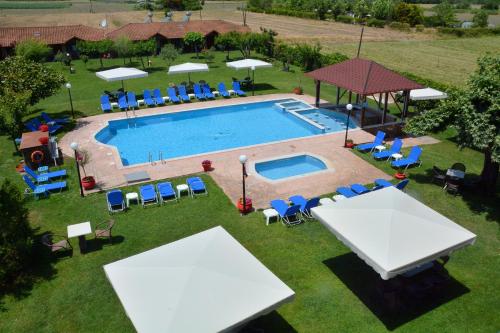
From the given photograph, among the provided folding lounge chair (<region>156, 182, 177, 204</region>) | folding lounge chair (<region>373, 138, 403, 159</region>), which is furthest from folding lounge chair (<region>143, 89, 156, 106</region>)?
folding lounge chair (<region>373, 138, 403, 159</region>)

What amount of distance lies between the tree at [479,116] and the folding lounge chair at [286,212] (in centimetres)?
539

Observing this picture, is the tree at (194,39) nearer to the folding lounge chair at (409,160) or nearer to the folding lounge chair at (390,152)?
the folding lounge chair at (390,152)

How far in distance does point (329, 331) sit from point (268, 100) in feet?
64.3

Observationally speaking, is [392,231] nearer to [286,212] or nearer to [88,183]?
[286,212]

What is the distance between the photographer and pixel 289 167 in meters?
17.3

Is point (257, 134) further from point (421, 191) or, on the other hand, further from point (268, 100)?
point (421, 191)

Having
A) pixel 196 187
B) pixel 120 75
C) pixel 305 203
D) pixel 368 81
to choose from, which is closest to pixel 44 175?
pixel 196 187

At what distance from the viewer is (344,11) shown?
90.0 metres

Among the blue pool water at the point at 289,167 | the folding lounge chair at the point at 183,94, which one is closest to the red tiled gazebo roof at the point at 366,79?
the blue pool water at the point at 289,167

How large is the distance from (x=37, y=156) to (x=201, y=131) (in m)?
8.47

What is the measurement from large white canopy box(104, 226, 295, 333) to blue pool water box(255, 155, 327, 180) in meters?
8.24

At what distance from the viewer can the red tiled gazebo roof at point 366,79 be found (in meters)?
20.1

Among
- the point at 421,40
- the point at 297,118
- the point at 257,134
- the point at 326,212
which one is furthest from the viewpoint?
the point at 421,40

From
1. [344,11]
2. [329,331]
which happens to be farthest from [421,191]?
[344,11]
